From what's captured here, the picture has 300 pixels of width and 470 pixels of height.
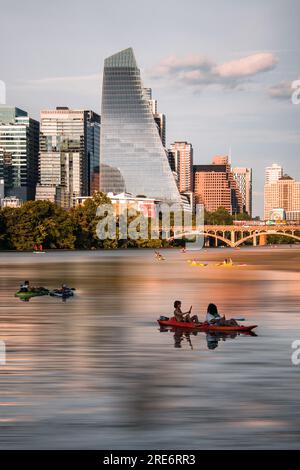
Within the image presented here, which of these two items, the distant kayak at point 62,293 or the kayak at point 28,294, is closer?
the kayak at point 28,294

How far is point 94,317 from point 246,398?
83.8 ft

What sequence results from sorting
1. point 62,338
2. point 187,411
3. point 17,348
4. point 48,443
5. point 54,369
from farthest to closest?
point 62,338, point 17,348, point 54,369, point 187,411, point 48,443

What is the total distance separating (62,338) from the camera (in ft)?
133

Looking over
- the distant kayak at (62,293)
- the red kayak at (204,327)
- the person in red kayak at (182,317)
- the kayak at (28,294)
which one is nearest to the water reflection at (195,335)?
the red kayak at (204,327)

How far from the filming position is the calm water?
72.5 ft

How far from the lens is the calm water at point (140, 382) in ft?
72.5

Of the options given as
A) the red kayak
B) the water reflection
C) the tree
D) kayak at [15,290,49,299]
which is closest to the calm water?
the water reflection

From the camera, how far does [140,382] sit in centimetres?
2922

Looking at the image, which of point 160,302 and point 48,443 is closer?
point 48,443

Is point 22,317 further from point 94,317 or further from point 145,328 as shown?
point 145,328

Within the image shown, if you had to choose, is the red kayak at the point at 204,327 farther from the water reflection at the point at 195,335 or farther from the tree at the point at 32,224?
the tree at the point at 32,224

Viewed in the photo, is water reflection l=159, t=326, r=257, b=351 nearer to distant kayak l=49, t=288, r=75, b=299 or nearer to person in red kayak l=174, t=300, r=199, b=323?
person in red kayak l=174, t=300, r=199, b=323

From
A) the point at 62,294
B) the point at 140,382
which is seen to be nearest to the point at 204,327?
the point at 140,382
